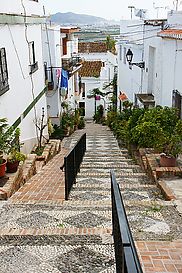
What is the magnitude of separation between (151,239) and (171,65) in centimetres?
892

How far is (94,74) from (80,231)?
117 ft

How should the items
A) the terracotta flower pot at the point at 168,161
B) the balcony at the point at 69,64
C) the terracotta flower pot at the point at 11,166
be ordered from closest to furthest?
1. the terracotta flower pot at the point at 11,166
2. the terracotta flower pot at the point at 168,161
3. the balcony at the point at 69,64

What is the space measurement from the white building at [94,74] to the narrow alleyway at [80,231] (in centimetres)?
2803

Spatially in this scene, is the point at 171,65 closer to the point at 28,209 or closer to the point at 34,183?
the point at 34,183

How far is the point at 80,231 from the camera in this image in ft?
15.6

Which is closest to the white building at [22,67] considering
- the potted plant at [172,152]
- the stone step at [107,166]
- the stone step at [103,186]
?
the stone step at [107,166]

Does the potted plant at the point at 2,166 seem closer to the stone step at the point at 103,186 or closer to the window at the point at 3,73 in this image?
the stone step at the point at 103,186

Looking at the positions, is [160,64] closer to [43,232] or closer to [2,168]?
[2,168]

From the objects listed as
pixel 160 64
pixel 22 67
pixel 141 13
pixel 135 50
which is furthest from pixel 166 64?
pixel 141 13

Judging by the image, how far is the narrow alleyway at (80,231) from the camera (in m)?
3.94

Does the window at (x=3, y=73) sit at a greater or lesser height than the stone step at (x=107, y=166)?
greater

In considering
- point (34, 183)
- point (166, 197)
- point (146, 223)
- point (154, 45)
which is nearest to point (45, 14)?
point (154, 45)

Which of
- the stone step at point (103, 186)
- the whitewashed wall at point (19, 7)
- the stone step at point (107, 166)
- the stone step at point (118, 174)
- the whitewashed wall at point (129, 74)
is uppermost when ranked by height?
the whitewashed wall at point (19, 7)

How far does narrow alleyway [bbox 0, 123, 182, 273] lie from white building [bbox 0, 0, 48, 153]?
11.1 ft
